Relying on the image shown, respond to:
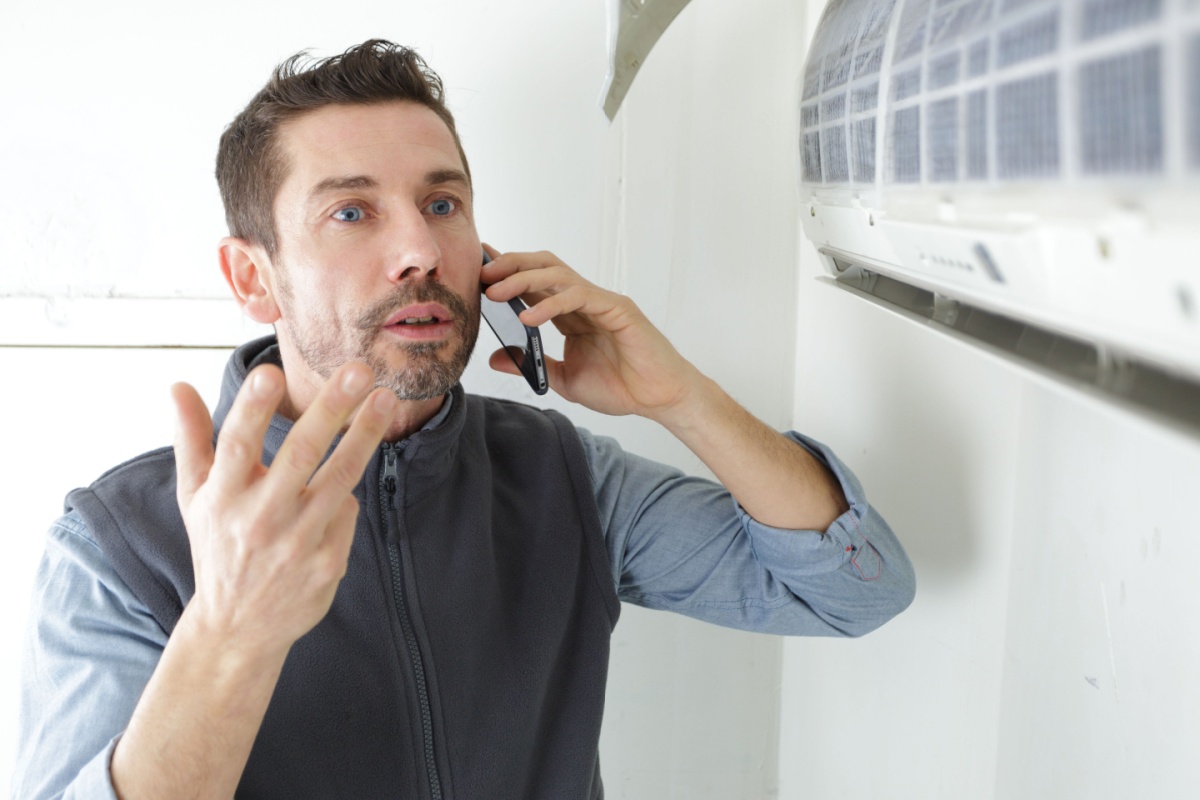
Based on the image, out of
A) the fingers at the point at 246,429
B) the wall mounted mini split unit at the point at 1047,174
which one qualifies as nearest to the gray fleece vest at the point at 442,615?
the fingers at the point at 246,429

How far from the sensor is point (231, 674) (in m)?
0.74

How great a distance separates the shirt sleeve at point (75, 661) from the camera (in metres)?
0.88

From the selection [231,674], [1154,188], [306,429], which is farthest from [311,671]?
[1154,188]

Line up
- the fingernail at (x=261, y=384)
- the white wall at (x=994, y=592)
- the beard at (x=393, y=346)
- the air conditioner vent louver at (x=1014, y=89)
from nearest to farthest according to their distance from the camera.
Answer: the air conditioner vent louver at (x=1014, y=89), the fingernail at (x=261, y=384), the white wall at (x=994, y=592), the beard at (x=393, y=346)

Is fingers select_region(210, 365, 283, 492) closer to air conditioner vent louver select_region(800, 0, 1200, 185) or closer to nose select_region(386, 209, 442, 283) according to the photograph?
nose select_region(386, 209, 442, 283)

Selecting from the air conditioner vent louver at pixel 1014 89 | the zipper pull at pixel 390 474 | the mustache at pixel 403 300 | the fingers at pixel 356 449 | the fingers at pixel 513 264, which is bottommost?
the zipper pull at pixel 390 474

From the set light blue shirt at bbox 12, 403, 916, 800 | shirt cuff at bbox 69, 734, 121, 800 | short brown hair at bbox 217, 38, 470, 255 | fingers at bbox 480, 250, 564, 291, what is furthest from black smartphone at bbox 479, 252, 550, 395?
shirt cuff at bbox 69, 734, 121, 800

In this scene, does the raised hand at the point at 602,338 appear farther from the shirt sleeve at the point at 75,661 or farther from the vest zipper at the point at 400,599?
the shirt sleeve at the point at 75,661

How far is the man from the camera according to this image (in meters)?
0.97

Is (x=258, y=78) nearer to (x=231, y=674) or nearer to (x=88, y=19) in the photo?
(x=88, y=19)

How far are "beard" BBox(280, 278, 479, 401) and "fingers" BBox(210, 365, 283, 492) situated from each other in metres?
0.38

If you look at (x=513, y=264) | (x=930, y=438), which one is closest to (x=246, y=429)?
(x=513, y=264)

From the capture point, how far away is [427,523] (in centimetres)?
111

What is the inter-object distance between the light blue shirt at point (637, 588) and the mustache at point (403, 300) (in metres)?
0.15
